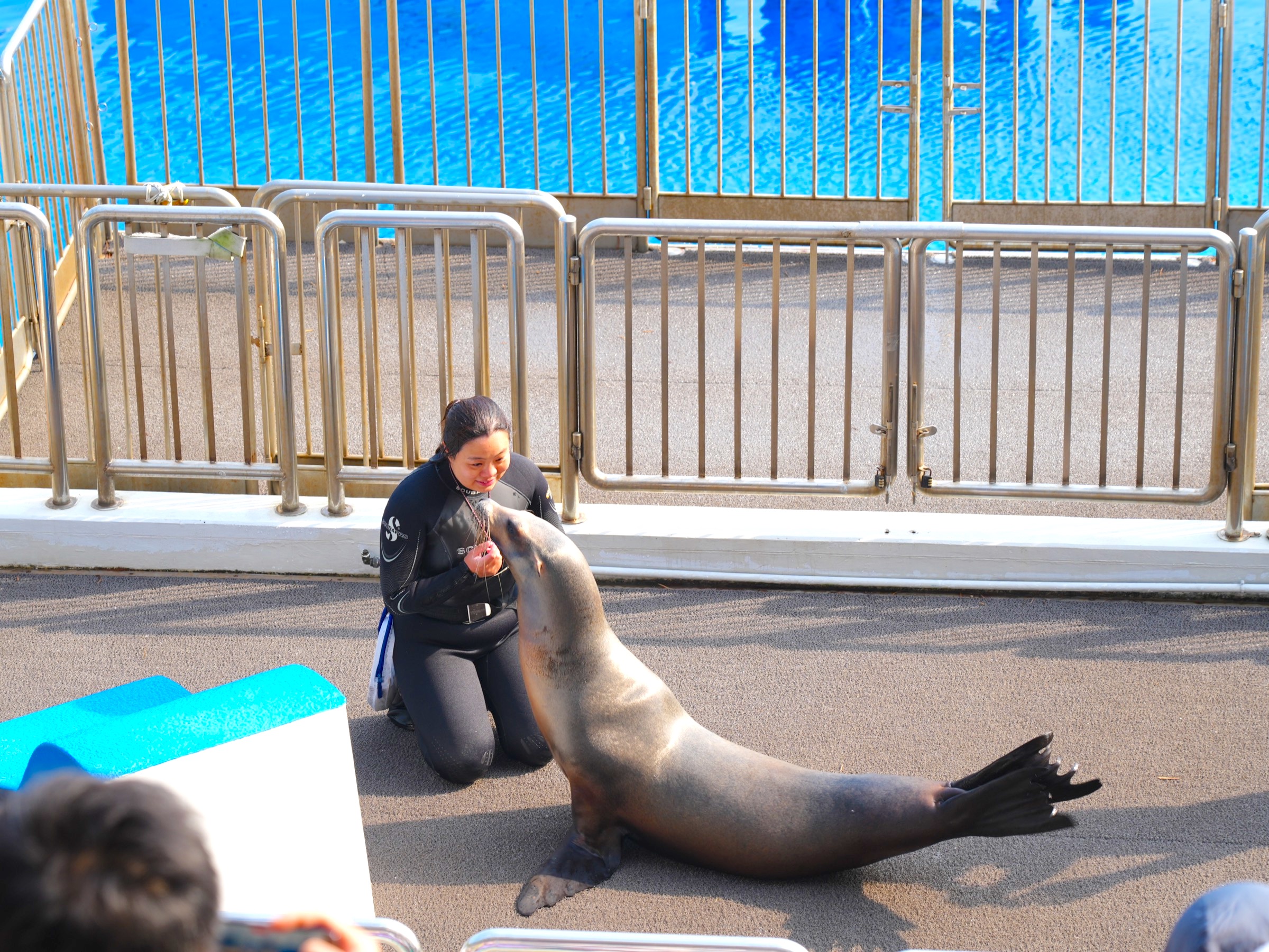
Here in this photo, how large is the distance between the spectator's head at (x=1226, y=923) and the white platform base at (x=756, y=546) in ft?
11.1

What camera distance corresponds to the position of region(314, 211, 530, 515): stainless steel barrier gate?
5492 millimetres

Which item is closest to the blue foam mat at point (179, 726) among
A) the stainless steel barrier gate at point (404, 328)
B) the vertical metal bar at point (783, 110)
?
the stainless steel barrier gate at point (404, 328)

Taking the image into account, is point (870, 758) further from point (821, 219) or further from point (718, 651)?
point (821, 219)

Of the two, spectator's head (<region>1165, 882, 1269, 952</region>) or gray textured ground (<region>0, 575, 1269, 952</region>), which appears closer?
spectator's head (<region>1165, 882, 1269, 952</region>)

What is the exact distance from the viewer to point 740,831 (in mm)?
3691

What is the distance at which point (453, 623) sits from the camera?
4.41 m

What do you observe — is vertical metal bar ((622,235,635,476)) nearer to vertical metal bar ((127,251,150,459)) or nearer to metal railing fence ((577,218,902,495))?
metal railing fence ((577,218,902,495))

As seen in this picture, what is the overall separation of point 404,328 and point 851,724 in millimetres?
2326

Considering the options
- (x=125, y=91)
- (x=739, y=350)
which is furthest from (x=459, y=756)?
(x=125, y=91)

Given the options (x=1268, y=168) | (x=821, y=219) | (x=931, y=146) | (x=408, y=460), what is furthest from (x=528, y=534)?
(x=1268, y=168)

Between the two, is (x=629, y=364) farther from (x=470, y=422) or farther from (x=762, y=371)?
(x=762, y=371)

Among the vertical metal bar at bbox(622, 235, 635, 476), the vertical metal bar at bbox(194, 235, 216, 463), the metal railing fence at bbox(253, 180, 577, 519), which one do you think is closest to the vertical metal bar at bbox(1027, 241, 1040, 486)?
the vertical metal bar at bbox(622, 235, 635, 476)

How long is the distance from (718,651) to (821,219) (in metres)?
6.30

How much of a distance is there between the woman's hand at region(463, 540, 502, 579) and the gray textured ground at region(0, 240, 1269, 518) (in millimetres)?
1847
